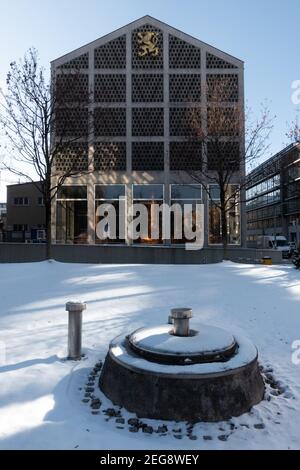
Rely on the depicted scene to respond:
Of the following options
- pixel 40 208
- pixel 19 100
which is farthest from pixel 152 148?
pixel 40 208

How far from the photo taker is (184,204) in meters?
34.4

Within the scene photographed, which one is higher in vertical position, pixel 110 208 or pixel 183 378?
pixel 110 208

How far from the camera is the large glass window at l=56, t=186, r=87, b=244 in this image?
35.0 m

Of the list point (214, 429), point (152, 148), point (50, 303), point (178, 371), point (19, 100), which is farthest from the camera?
point (152, 148)

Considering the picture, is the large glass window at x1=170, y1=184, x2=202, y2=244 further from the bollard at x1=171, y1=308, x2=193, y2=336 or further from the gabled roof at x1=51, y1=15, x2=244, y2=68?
the bollard at x1=171, y1=308, x2=193, y2=336

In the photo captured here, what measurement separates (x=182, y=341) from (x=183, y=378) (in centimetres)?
69

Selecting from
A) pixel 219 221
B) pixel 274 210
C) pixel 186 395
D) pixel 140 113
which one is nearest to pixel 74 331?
pixel 186 395

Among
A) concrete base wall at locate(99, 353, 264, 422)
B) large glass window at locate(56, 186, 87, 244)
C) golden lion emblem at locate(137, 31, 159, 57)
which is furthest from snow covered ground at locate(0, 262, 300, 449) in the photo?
golden lion emblem at locate(137, 31, 159, 57)

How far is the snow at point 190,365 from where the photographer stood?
4.25 m

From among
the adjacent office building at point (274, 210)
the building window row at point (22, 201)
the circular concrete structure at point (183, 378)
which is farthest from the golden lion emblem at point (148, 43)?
the circular concrete structure at point (183, 378)

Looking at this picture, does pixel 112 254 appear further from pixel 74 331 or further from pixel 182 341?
pixel 182 341

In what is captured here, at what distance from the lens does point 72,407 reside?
4336mm
